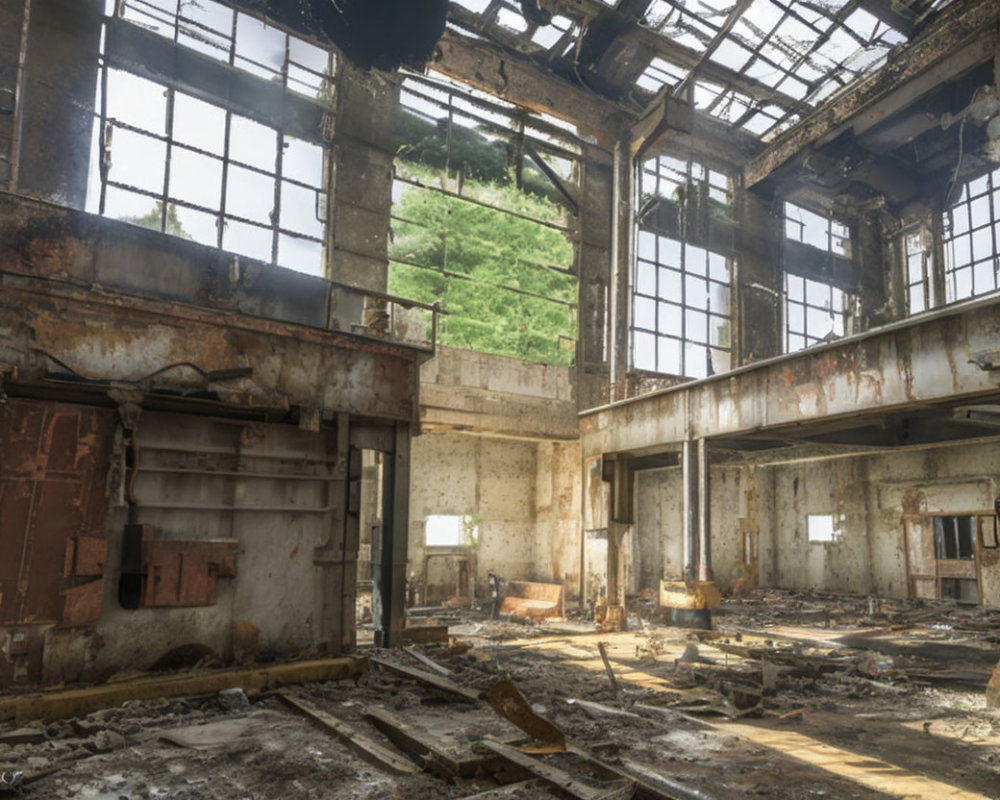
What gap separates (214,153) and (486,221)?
6554mm

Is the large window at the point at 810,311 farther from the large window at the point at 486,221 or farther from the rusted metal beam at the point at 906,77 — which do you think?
the large window at the point at 486,221

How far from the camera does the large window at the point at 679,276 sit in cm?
1944

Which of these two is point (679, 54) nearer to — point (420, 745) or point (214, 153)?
point (214, 153)

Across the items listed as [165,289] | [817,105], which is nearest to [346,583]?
[165,289]

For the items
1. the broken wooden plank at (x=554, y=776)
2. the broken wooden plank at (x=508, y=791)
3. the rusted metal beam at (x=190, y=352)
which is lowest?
the broken wooden plank at (x=508, y=791)

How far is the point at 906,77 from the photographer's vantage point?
1712 centimetres

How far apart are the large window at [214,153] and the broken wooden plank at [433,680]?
906 centimetres

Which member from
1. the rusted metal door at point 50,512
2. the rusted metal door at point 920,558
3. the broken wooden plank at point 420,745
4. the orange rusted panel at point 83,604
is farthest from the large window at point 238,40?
the rusted metal door at point 920,558

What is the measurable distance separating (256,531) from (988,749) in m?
6.80

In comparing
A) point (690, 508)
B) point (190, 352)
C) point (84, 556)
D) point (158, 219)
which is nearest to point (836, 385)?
point (690, 508)

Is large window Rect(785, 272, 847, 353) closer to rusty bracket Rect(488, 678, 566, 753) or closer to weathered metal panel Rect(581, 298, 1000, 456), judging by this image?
weathered metal panel Rect(581, 298, 1000, 456)

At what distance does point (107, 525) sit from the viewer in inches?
254

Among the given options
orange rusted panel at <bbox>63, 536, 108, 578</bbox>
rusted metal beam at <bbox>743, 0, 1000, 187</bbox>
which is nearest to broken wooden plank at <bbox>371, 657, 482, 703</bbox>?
orange rusted panel at <bbox>63, 536, 108, 578</bbox>

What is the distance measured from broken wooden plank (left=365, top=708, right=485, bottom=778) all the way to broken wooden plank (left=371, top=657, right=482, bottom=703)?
2.36 ft
